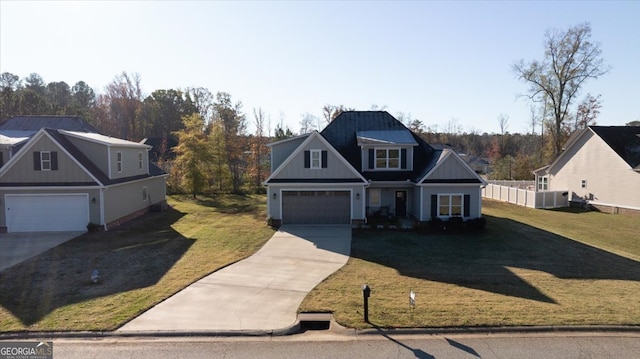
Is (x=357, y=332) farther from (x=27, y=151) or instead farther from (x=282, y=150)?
(x=27, y=151)

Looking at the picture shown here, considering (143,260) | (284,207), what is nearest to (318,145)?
(284,207)

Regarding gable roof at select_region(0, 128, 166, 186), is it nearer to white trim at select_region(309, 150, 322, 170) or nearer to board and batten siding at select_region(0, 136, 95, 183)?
board and batten siding at select_region(0, 136, 95, 183)

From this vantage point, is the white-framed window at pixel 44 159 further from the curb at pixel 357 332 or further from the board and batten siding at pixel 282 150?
the curb at pixel 357 332

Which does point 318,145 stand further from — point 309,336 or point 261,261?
point 309,336

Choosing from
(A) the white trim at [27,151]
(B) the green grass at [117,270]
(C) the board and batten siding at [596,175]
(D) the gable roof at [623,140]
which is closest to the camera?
(B) the green grass at [117,270]

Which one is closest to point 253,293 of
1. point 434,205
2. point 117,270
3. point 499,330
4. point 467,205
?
point 117,270

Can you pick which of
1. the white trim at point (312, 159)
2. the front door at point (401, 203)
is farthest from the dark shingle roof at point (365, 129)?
the white trim at point (312, 159)
